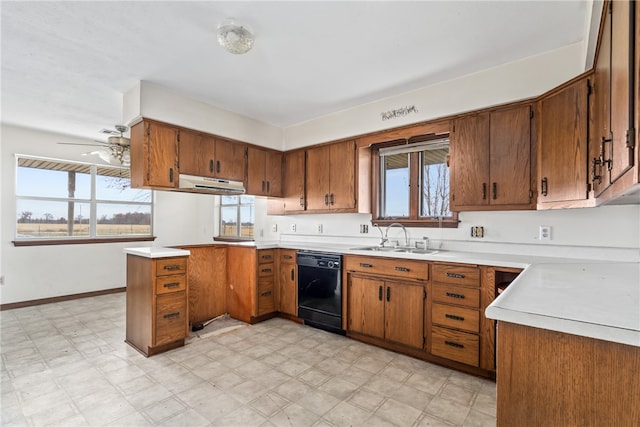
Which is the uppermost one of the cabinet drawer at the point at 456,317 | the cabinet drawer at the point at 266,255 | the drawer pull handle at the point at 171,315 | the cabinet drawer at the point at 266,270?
the cabinet drawer at the point at 266,255

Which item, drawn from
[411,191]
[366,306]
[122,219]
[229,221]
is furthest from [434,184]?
[122,219]

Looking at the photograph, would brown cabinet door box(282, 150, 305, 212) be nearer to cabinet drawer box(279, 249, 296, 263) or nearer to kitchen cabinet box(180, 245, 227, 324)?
cabinet drawer box(279, 249, 296, 263)

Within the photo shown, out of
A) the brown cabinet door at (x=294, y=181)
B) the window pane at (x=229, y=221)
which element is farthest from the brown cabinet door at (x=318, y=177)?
the window pane at (x=229, y=221)

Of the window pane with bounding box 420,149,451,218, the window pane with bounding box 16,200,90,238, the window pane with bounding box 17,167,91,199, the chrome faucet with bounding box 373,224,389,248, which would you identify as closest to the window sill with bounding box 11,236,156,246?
the window pane with bounding box 16,200,90,238

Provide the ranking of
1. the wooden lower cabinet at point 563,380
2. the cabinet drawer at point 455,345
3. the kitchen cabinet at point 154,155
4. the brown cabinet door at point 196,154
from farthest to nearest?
the brown cabinet door at point 196,154
the kitchen cabinet at point 154,155
the cabinet drawer at point 455,345
the wooden lower cabinet at point 563,380

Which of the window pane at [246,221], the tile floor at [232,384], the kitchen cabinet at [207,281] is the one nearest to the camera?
the tile floor at [232,384]

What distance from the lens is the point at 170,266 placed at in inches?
114

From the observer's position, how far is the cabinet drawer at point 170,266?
111 inches

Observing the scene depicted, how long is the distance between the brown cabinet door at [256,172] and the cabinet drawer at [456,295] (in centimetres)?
259

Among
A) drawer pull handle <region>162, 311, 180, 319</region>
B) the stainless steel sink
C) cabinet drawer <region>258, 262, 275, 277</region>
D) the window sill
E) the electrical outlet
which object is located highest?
the electrical outlet

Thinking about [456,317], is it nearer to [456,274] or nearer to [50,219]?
[456,274]

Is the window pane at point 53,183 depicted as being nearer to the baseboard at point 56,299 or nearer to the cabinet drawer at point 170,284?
the baseboard at point 56,299

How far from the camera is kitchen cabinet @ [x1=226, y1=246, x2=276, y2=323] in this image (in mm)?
3650

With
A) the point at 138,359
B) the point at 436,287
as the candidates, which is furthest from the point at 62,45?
the point at 436,287
